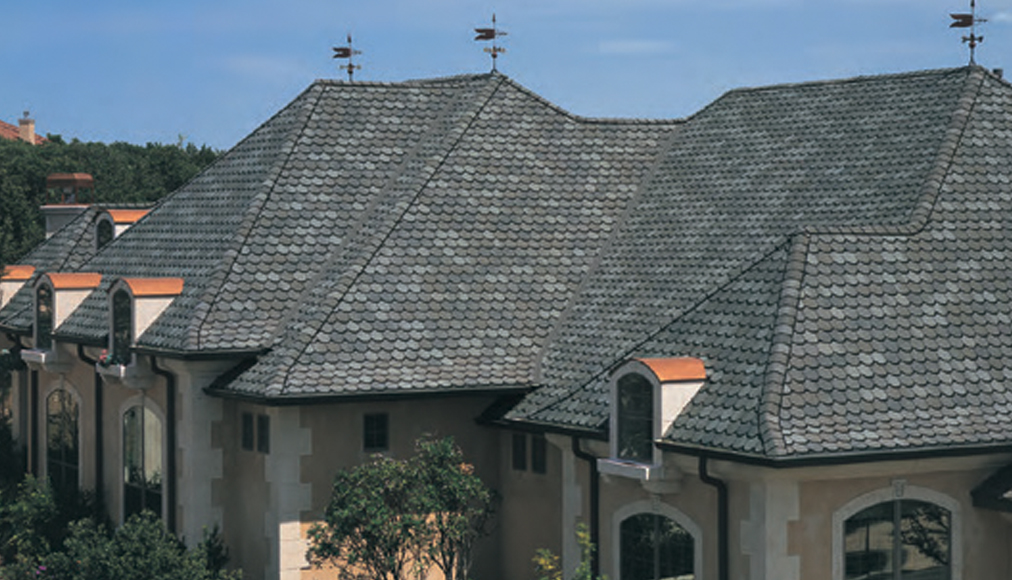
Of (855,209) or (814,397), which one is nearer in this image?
(814,397)

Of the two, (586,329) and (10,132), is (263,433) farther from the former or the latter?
(10,132)

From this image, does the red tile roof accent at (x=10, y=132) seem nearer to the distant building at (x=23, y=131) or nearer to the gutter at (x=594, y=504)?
the distant building at (x=23, y=131)

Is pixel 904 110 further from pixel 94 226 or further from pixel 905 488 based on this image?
pixel 94 226

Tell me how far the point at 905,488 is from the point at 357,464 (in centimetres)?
1020

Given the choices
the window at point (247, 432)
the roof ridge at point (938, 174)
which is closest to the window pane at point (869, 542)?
the roof ridge at point (938, 174)

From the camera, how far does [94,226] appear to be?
4362cm

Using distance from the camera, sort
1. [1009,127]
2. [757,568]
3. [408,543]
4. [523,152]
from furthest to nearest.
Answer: [523,152], [1009,127], [408,543], [757,568]

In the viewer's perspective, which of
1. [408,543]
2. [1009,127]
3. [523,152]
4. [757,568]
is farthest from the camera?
[523,152]

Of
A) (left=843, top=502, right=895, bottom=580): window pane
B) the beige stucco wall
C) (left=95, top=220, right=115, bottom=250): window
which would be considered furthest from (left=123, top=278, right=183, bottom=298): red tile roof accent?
(left=843, top=502, right=895, bottom=580): window pane

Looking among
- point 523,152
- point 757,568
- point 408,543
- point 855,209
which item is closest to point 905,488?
Answer: point 757,568

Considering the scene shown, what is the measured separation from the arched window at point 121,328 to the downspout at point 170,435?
3.69 feet

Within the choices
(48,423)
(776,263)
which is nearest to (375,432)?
(776,263)

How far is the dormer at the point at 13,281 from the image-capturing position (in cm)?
4366

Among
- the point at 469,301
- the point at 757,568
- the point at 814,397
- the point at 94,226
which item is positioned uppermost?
the point at 94,226
